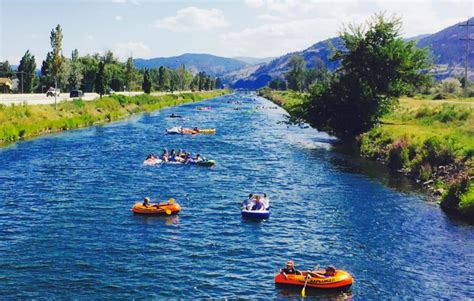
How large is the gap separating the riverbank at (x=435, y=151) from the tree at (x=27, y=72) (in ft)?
282

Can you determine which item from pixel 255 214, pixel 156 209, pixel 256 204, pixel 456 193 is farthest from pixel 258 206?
pixel 456 193

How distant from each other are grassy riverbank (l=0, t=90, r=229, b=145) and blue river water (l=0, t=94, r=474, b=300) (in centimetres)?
1450

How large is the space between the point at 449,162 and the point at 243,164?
21449 millimetres

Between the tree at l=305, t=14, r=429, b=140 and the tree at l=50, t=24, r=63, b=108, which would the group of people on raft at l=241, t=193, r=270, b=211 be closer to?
the tree at l=305, t=14, r=429, b=140

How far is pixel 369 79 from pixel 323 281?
56872 mm

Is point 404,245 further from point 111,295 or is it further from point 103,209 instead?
point 103,209

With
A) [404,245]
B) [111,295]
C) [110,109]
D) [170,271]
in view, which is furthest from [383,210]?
[110,109]

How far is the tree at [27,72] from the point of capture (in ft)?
410

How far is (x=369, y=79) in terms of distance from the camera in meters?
77.2

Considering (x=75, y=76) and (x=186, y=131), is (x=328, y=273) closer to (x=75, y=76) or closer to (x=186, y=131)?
(x=186, y=131)

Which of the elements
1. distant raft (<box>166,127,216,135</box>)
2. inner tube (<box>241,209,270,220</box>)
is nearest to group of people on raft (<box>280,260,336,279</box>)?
inner tube (<box>241,209,270,220</box>)

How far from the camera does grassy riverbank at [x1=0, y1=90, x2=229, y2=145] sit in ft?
240

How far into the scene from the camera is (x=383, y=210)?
39531 millimetres

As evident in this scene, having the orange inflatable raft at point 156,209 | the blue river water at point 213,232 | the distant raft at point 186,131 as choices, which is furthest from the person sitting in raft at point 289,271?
the distant raft at point 186,131
